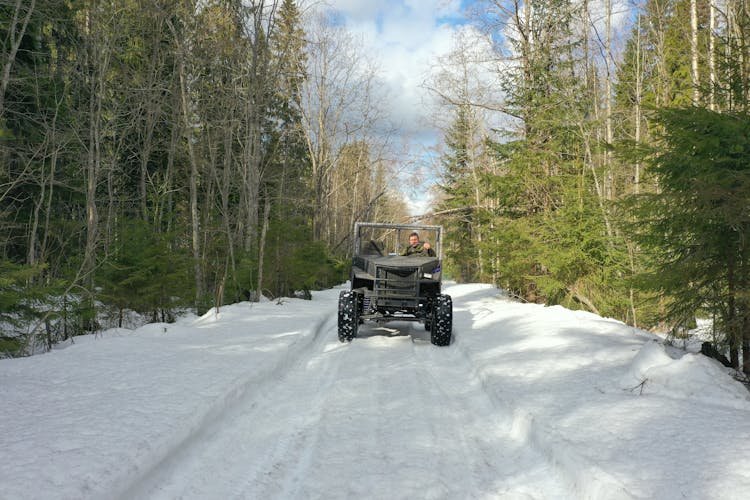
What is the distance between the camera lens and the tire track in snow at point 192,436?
292 cm

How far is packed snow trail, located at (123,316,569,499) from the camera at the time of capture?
3.03m

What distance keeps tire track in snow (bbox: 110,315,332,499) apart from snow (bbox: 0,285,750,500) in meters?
0.01

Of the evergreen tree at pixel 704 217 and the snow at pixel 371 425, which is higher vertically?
the evergreen tree at pixel 704 217

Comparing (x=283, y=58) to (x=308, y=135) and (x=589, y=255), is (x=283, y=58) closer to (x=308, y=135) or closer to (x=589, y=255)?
(x=308, y=135)

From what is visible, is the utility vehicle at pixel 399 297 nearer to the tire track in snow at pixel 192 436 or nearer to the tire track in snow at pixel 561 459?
the tire track in snow at pixel 192 436

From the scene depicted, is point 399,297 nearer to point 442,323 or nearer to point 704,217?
point 442,323

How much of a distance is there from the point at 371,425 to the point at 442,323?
13.2 feet

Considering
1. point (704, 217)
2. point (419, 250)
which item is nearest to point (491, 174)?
point (419, 250)

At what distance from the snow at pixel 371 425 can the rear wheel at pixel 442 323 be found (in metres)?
0.88

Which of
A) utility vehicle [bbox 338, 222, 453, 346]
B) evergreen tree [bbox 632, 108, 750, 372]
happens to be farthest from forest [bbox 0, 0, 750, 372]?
utility vehicle [bbox 338, 222, 453, 346]

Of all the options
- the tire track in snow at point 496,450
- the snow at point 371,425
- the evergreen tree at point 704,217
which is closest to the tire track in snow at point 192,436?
the snow at point 371,425

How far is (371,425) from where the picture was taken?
13.6 ft

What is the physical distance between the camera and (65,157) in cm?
1470

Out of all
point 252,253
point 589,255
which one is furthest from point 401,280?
point 252,253
